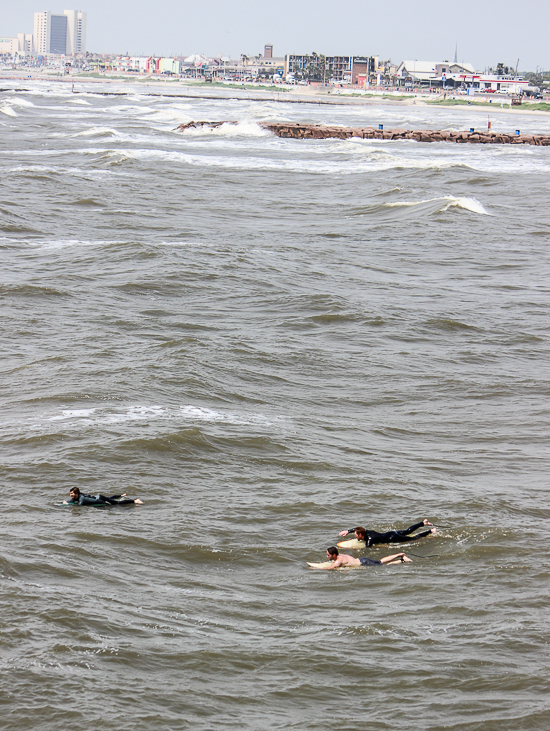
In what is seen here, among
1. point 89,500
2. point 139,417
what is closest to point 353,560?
point 89,500

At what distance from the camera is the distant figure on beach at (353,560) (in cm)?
1005

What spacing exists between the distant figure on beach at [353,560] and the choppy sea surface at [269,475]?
12 centimetres

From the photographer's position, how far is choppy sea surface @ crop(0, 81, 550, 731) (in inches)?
309

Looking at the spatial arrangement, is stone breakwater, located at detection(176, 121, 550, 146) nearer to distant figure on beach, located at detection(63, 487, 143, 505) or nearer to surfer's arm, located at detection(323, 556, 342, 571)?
distant figure on beach, located at detection(63, 487, 143, 505)

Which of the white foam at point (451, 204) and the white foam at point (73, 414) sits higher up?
the white foam at point (451, 204)

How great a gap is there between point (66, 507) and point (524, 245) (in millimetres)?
23868

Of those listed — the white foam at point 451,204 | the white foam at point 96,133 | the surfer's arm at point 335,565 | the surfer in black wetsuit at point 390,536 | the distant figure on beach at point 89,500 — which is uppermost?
the white foam at point 96,133

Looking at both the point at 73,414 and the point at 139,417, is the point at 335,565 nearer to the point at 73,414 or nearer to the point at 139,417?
the point at 139,417

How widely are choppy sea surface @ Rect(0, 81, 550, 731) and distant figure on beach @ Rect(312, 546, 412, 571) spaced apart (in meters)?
0.12

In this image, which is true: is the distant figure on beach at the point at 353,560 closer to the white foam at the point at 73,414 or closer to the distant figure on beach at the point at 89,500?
the distant figure on beach at the point at 89,500

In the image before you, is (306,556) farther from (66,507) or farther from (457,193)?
(457,193)

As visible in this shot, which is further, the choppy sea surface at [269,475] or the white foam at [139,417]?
the white foam at [139,417]

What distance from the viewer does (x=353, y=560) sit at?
10117 millimetres

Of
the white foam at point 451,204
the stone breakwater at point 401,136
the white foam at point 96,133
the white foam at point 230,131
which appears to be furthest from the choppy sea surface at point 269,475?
the stone breakwater at point 401,136
